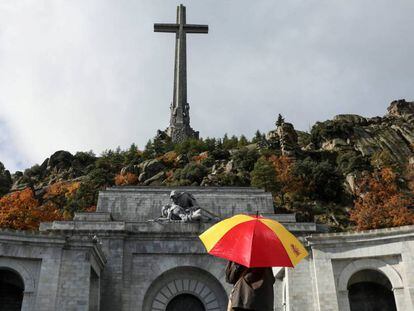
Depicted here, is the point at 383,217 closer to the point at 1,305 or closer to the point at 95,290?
the point at 95,290

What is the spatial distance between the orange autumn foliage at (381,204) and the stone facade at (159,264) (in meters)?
18.7

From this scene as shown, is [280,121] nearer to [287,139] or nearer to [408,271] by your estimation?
[287,139]

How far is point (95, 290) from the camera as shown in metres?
25.2

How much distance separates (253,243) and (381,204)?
4389 cm

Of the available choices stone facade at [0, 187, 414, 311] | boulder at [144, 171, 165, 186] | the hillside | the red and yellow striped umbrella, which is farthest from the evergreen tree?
the red and yellow striped umbrella

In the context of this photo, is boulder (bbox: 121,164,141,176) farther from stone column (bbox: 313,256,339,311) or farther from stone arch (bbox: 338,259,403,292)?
stone arch (bbox: 338,259,403,292)

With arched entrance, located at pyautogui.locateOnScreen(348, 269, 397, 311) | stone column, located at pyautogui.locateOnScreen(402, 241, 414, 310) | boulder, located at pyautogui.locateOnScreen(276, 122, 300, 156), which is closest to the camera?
stone column, located at pyautogui.locateOnScreen(402, 241, 414, 310)

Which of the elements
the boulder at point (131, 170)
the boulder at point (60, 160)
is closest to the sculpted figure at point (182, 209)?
the boulder at point (131, 170)

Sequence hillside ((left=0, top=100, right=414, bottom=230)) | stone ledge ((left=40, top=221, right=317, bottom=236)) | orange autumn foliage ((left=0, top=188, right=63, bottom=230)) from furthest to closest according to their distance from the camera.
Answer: hillside ((left=0, top=100, right=414, bottom=230)) < orange autumn foliage ((left=0, top=188, right=63, bottom=230)) < stone ledge ((left=40, top=221, right=317, bottom=236))

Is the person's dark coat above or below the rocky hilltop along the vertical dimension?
below

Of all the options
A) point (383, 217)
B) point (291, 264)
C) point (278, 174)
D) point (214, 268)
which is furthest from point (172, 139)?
point (291, 264)

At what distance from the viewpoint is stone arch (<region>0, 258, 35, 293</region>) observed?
73.4 ft

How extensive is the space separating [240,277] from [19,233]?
17.1 meters

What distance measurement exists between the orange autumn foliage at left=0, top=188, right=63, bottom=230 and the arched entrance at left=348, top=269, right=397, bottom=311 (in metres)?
32.8
